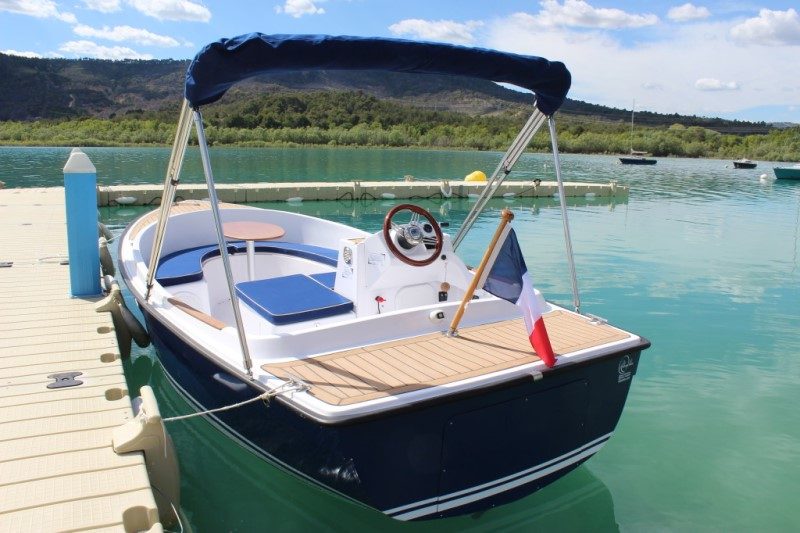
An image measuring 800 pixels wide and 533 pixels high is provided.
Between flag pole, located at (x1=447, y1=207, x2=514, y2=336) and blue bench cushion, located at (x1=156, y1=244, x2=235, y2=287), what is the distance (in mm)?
3162

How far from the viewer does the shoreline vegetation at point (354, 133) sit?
70312 mm

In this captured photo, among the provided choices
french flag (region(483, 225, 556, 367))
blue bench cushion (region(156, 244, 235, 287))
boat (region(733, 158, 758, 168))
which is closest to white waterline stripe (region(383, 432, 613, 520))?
french flag (region(483, 225, 556, 367))

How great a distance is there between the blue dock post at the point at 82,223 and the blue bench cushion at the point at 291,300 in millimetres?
2050

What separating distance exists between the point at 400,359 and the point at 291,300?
150cm

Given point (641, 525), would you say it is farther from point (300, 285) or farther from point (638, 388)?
point (300, 285)

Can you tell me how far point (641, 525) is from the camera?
4.18 meters

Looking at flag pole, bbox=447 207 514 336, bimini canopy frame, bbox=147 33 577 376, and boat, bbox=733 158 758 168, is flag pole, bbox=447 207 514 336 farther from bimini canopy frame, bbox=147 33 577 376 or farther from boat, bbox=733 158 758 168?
boat, bbox=733 158 758 168

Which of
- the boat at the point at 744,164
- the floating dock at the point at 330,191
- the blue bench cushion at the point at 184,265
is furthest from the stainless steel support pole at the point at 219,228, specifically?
the boat at the point at 744,164

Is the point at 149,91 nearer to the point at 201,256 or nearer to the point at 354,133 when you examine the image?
the point at 354,133

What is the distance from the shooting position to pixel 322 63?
10.5 ft

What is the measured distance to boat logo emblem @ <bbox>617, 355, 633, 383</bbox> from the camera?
405 centimetres

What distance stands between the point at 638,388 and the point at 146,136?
2796 inches

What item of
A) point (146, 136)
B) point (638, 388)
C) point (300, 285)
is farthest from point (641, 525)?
point (146, 136)

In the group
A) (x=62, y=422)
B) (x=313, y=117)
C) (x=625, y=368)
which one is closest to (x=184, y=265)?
(x=62, y=422)
